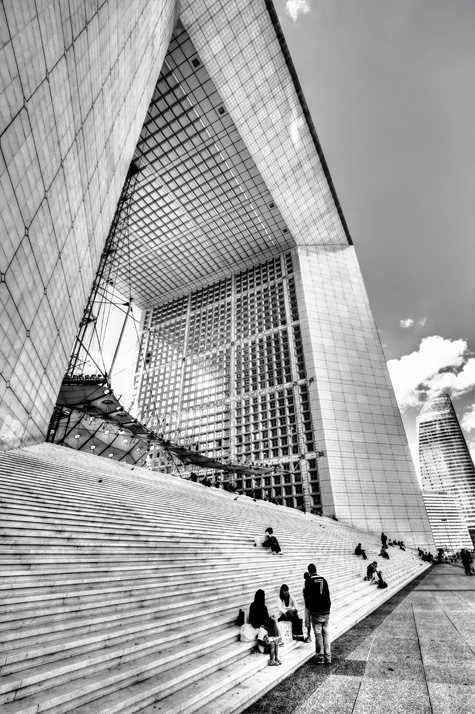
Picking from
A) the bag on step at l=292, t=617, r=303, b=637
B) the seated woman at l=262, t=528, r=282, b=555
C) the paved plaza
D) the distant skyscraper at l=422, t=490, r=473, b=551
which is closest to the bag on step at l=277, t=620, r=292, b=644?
the bag on step at l=292, t=617, r=303, b=637

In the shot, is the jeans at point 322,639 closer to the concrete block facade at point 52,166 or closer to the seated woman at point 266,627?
the seated woman at point 266,627

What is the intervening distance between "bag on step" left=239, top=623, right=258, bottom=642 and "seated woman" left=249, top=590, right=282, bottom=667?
6 cm

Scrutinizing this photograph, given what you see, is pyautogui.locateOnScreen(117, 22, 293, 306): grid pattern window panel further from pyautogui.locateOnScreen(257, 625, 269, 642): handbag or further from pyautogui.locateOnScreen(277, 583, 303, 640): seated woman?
pyautogui.locateOnScreen(257, 625, 269, 642): handbag

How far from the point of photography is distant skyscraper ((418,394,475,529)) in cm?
16150

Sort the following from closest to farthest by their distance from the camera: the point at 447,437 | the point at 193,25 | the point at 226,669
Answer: the point at 226,669, the point at 193,25, the point at 447,437

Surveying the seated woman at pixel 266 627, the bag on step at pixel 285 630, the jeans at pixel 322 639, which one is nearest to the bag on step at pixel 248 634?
the seated woman at pixel 266 627

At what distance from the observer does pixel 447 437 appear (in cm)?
16888

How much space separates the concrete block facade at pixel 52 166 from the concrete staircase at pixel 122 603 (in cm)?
303

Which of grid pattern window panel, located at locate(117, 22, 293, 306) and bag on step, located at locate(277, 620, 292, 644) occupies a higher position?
grid pattern window panel, located at locate(117, 22, 293, 306)

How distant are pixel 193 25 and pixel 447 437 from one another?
188001 millimetres

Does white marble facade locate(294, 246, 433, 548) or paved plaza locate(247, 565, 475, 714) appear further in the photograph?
white marble facade locate(294, 246, 433, 548)

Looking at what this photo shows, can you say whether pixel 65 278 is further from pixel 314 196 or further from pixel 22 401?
pixel 314 196

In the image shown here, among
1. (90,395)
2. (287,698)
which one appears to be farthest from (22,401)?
(287,698)

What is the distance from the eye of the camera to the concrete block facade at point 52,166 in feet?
20.1
